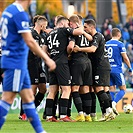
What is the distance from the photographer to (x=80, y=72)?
52.9 ft

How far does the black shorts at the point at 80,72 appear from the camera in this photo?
16031 millimetres

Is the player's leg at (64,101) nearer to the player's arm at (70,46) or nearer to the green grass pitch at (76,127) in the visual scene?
the green grass pitch at (76,127)

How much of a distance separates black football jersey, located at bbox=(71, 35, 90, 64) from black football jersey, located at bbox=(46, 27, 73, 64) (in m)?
0.46

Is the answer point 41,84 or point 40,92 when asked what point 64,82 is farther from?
point 40,92

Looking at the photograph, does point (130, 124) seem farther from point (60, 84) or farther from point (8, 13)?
point (8, 13)

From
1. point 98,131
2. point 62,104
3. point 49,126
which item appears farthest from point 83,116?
point 98,131

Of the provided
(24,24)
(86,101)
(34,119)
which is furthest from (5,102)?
(86,101)

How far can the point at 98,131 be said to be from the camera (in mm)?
13172

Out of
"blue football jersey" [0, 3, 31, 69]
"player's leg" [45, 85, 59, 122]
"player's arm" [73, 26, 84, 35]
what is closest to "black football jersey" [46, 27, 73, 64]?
"player's arm" [73, 26, 84, 35]

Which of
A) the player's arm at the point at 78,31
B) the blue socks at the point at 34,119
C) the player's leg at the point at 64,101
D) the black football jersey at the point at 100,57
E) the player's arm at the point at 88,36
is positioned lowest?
the player's leg at the point at 64,101

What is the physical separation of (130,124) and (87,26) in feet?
8.15

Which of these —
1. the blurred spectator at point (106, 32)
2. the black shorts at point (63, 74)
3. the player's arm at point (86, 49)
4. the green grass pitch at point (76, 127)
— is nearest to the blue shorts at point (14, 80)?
the green grass pitch at point (76, 127)

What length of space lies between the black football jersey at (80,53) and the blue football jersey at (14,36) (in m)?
5.13

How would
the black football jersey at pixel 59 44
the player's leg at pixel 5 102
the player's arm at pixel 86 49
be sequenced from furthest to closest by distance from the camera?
the player's arm at pixel 86 49
the black football jersey at pixel 59 44
the player's leg at pixel 5 102
